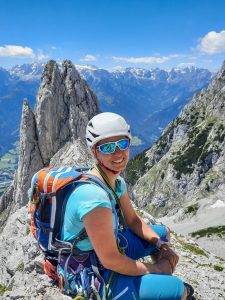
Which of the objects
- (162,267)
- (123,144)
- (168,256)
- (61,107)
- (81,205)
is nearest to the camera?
(81,205)

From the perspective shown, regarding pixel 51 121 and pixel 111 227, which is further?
pixel 51 121

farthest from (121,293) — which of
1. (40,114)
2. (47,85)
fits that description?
(47,85)

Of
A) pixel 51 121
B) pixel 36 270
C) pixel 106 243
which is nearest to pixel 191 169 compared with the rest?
pixel 51 121

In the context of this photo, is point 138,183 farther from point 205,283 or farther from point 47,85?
point 205,283

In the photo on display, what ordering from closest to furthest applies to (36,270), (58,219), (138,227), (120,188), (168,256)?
(58,219)
(168,256)
(120,188)
(138,227)
(36,270)

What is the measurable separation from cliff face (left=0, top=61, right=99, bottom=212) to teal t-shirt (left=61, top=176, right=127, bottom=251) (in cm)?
5063

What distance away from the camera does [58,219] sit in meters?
6.97

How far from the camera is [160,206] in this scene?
162 m

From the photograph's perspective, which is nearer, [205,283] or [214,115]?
[205,283]

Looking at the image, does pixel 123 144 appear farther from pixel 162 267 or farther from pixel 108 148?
pixel 162 267

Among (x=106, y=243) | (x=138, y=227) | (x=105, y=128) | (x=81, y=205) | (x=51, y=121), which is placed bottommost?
(x=51, y=121)

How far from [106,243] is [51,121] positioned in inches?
2351

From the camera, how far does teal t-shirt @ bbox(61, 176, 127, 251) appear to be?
6234mm

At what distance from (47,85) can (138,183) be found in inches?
4838
